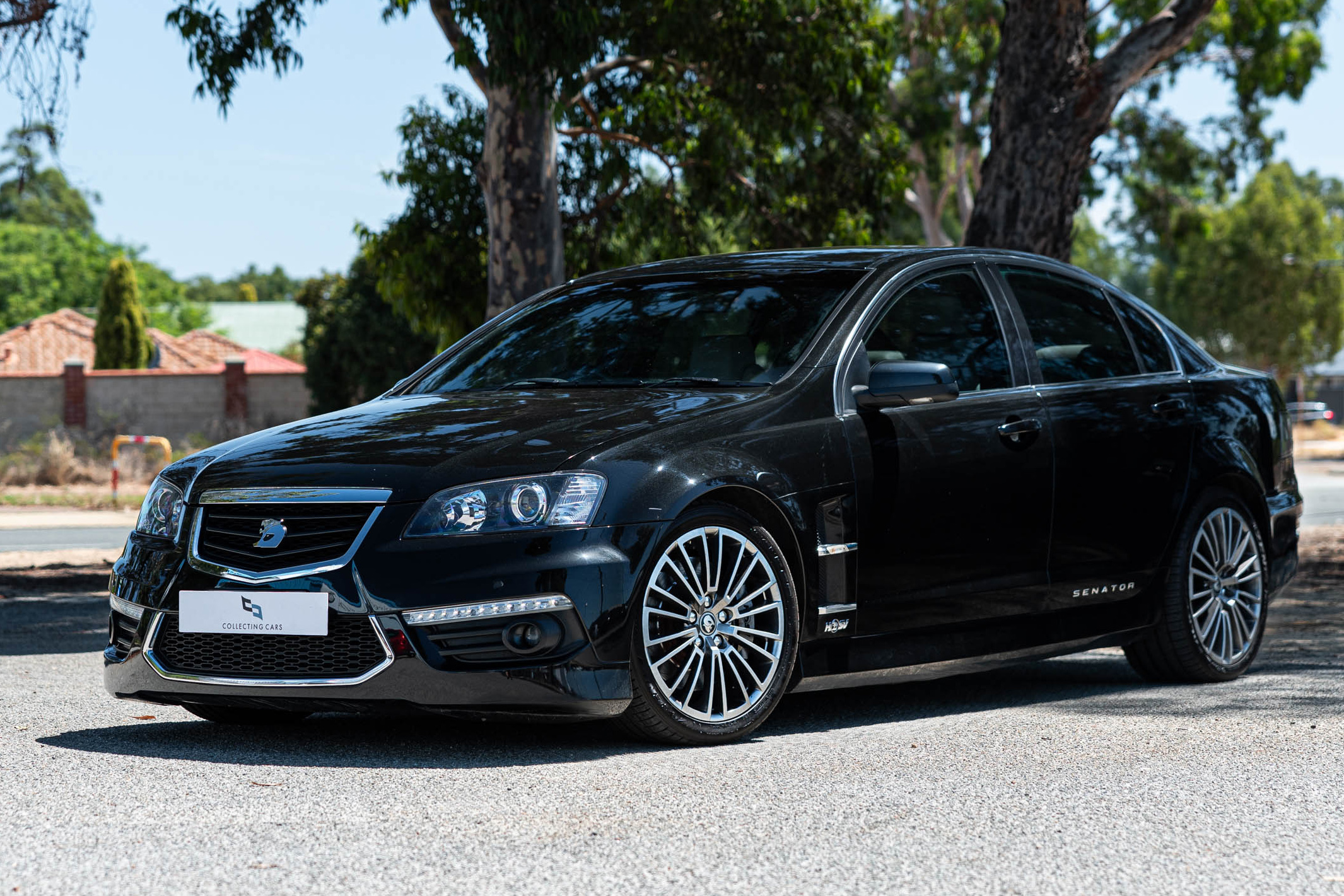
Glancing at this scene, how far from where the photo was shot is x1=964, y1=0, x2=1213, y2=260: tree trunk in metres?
12.4

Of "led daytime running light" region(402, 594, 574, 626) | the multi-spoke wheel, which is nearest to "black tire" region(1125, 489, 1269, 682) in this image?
the multi-spoke wheel

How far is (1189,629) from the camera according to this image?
6.86 meters

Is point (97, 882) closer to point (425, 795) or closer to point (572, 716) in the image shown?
point (425, 795)

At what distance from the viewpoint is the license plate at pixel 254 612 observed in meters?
4.85

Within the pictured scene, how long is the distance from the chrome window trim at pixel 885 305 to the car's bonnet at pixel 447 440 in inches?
13.0

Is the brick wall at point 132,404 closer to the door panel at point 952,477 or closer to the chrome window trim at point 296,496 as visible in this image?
the door panel at point 952,477

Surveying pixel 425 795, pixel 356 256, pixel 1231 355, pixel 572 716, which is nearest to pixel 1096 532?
pixel 572 716

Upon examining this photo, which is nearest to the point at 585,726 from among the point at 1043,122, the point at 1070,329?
the point at 1070,329

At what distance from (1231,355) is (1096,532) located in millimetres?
59861

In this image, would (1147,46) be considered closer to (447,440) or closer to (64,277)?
(447,440)

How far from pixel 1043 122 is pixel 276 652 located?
8.93 m

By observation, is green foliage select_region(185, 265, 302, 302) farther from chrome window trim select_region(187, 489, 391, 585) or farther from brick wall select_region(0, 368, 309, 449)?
chrome window trim select_region(187, 489, 391, 585)

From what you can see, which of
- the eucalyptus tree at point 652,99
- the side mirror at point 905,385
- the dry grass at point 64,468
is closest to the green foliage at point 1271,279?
the dry grass at point 64,468

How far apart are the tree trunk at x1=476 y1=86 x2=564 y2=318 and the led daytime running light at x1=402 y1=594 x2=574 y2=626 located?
894 cm
